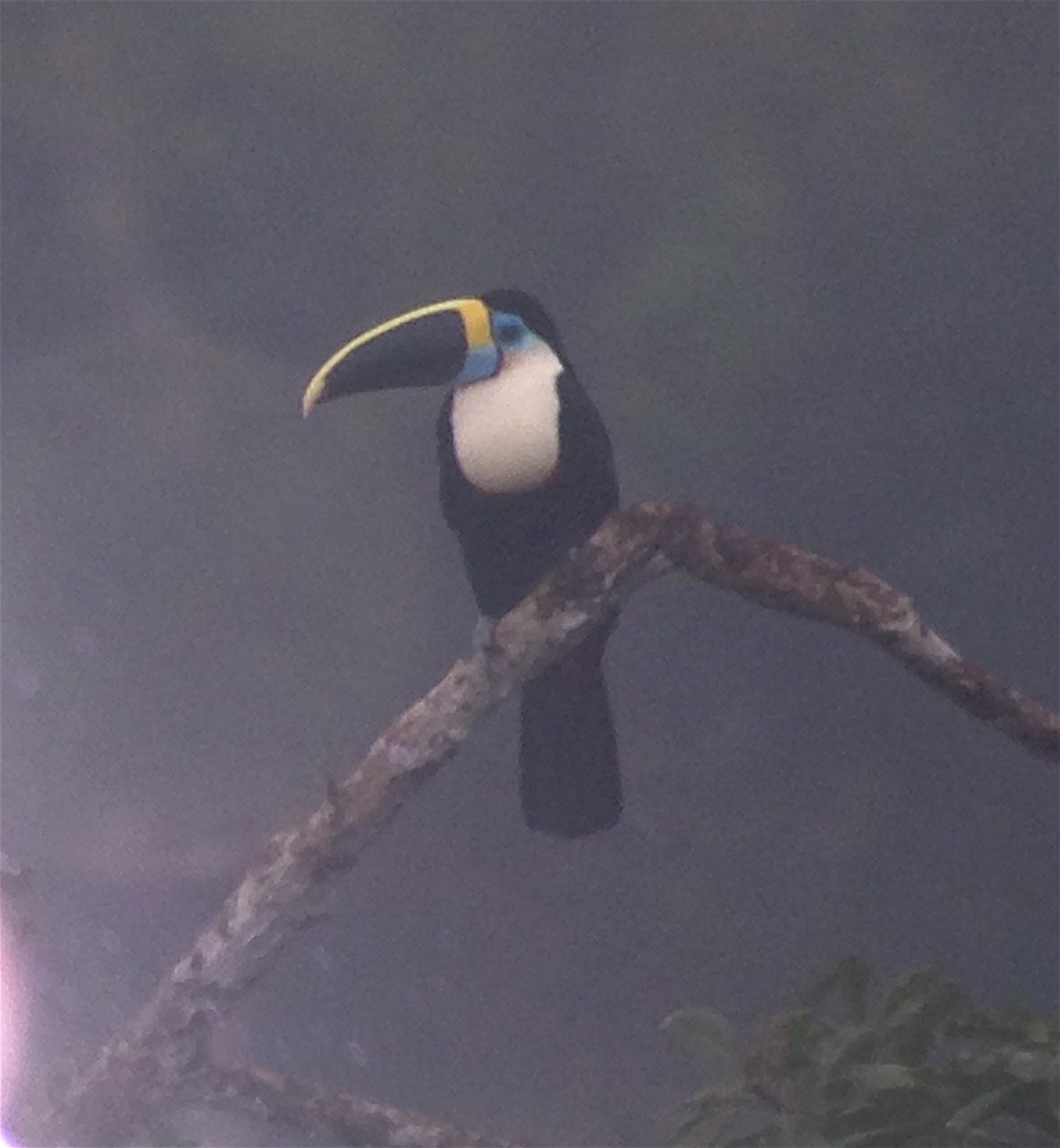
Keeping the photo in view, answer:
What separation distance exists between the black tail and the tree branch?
31 cm

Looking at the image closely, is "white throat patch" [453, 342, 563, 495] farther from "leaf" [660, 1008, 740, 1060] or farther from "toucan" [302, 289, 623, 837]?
"leaf" [660, 1008, 740, 1060]

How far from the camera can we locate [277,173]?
2.57 metres

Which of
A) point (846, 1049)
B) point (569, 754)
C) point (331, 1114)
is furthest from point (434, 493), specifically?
point (846, 1049)

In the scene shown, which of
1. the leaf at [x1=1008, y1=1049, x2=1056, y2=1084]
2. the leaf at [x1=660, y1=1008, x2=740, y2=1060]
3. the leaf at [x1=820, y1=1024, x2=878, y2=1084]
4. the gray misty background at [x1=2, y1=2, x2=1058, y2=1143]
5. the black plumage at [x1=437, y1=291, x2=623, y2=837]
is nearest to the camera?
the leaf at [x1=1008, y1=1049, x2=1056, y2=1084]

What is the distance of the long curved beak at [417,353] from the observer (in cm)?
195

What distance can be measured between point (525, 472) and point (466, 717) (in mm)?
443

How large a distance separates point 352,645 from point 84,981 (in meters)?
0.85

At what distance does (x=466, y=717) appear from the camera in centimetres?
167

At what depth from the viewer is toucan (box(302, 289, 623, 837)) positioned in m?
1.94

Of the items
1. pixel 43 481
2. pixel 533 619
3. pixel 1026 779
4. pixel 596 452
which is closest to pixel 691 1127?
pixel 533 619

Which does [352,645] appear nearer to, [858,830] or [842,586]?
[858,830]

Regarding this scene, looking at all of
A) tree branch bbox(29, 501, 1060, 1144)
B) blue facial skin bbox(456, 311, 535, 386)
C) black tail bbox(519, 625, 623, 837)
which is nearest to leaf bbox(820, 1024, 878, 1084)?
tree branch bbox(29, 501, 1060, 1144)

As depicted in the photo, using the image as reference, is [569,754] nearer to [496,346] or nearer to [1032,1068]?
[496,346]

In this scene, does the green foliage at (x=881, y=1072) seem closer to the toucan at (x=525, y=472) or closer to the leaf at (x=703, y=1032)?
the leaf at (x=703, y=1032)
